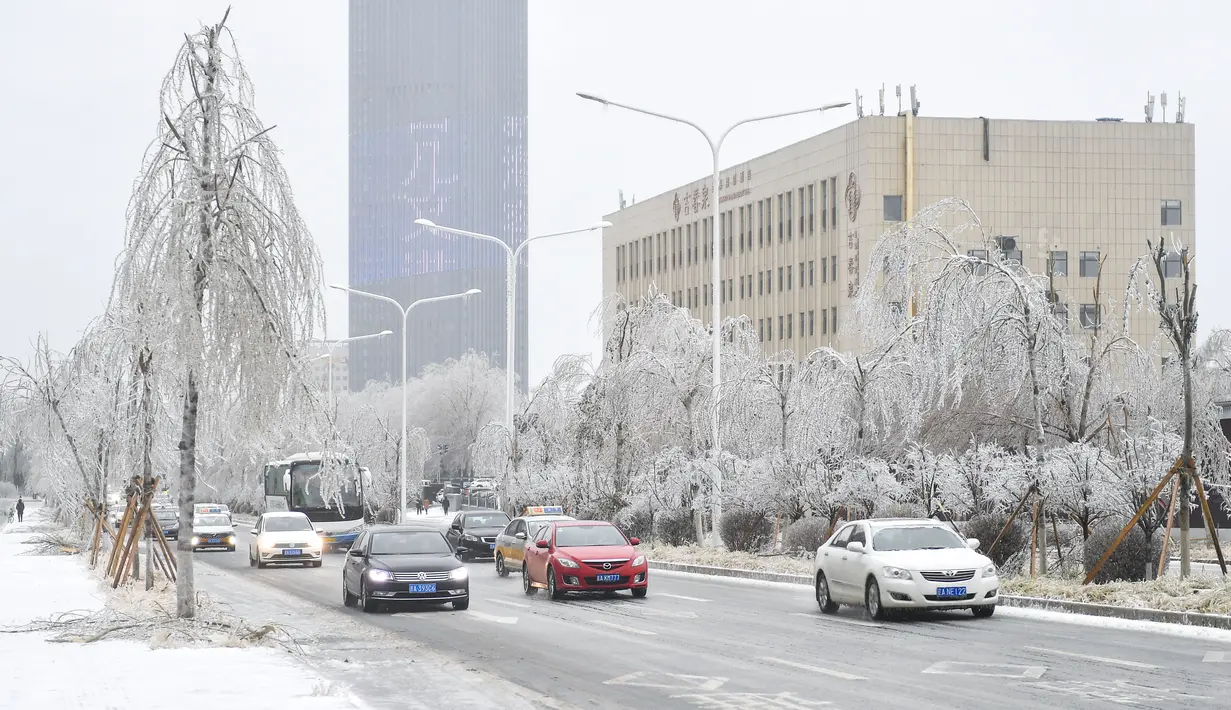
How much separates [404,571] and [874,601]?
295 inches

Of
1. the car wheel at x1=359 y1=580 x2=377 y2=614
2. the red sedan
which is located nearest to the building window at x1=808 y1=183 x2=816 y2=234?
the red sedan

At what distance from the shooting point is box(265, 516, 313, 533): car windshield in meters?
40.2

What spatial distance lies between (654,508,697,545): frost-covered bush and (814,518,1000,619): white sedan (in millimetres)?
18492

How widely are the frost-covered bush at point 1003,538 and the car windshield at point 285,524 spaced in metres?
20.0

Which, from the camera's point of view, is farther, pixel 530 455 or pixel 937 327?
pixel 530 455

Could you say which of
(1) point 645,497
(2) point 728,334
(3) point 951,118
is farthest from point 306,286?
(3) point 951,118

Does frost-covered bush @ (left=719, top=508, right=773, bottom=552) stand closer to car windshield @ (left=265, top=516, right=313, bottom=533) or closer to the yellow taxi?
the yellow taxi

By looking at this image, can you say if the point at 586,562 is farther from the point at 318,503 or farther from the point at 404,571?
the point at 318,503

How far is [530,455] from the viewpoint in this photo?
61312 mm

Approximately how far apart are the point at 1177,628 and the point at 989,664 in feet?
16.3

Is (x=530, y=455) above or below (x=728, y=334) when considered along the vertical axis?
below

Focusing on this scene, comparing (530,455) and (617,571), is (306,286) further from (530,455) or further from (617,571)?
→ (530,455)

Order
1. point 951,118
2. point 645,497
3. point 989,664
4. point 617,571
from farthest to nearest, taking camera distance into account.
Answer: point 951,118
point 645,497
point 617,571
point 989,664

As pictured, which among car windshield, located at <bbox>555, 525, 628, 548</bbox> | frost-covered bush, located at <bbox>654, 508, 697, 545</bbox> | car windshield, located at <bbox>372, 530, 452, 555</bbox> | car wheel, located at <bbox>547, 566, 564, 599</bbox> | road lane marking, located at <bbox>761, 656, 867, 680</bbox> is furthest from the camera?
frost-covered bush, located at <bbox>654, 508, 697, 545</bbox>
